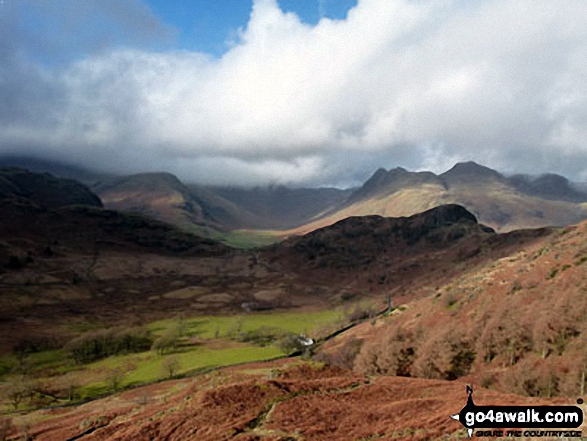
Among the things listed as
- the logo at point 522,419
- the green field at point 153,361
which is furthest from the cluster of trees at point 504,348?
the green field at point 153,361

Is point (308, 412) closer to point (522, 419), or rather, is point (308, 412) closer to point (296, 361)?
point (522, 419)

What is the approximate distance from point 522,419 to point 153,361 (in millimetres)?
105237

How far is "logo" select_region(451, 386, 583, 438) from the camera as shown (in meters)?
16.0

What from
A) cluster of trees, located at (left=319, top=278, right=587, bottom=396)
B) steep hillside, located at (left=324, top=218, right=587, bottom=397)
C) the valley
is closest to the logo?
the valley

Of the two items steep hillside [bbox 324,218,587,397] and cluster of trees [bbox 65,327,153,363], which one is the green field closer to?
cluster of trees [bbox 65,327,153,363]

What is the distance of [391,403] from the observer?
25.8 meters

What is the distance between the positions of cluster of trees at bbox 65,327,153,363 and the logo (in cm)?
12202

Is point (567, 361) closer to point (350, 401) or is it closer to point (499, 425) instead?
point (350, 401)

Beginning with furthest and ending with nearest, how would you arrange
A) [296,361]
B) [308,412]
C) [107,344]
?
[107,344] → [296,361] → [308,412]

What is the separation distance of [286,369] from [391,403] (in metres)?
11.7

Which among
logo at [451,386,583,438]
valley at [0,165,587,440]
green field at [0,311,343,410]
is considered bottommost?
green field at [0,311,343,410]

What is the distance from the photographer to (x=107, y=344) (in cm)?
12194

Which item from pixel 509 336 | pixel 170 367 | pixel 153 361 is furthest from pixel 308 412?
pixel 153 361

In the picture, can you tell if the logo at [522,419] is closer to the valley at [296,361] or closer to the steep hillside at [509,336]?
the valley at [296,361]
